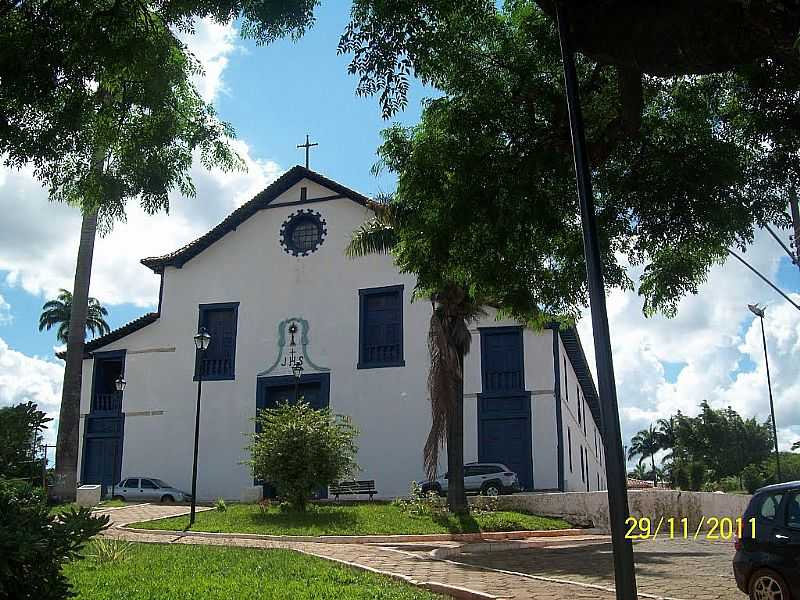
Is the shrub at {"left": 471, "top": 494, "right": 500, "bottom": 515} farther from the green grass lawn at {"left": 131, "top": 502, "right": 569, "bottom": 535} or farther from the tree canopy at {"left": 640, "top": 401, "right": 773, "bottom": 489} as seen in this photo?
the tree canopy at {"left": 640, "top": 401, "right": 773, "bottom": 489}

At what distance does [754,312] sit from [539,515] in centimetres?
2130

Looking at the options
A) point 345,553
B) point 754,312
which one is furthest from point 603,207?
point 754,312

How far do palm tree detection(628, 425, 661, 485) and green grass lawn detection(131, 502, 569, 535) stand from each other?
85.8 metres

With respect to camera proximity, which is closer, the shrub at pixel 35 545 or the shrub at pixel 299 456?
the shrub at pixel 35 545

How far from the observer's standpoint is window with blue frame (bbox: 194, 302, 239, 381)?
30028mm

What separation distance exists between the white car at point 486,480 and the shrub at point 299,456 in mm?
6489

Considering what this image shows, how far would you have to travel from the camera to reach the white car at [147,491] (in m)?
27.9

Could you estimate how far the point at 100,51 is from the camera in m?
8.01

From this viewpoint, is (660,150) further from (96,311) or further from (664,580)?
(96,311)

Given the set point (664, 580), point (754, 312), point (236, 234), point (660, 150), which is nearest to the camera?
point (660, 150)

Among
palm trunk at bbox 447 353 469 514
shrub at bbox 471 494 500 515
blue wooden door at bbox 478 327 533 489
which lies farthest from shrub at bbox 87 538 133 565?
blue wooden door at bbox 478 327 533 489

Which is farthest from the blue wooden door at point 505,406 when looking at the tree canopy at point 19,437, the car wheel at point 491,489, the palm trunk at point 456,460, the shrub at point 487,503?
the tree canopy at point 19,437
